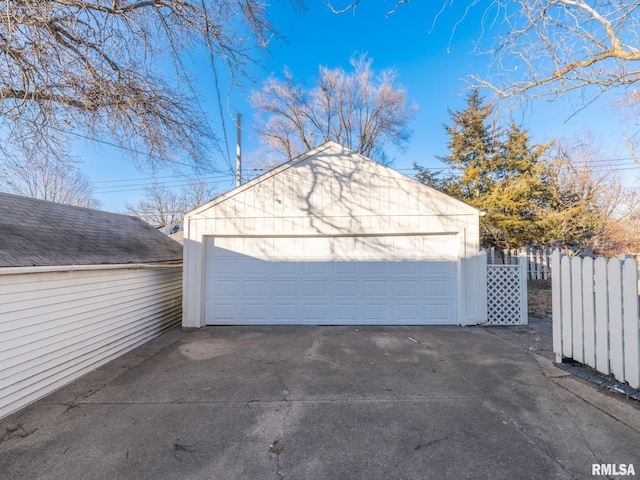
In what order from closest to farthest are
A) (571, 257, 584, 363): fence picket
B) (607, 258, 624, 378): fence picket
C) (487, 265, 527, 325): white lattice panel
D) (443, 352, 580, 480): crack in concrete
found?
(443, 352, 580, 480): crack in concrete
(607, 258, 624, 378): fence picket
(571, 257, 584, 363): fence picket
(487, 265, 527, 325): white lattice panel

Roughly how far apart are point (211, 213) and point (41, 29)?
382 cm

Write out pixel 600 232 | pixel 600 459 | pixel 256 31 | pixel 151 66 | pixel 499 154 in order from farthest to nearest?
pixel 499 154
pixel 600 232
pixel 151 66
pixel 256 31
pixel 600 459

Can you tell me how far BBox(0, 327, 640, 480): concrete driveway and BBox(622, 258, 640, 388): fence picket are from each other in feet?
1.17

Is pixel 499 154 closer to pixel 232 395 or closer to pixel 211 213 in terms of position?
pixel 211 213

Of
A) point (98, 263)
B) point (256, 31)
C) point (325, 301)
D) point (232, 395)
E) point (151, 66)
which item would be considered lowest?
point (232, 395)

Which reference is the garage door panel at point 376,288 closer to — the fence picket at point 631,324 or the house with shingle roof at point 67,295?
the fence picket at point 631,324

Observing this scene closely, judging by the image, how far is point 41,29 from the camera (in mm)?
4043

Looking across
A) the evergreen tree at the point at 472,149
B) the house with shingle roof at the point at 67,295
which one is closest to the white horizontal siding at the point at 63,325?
the house with shingle roof at the point at 67,295

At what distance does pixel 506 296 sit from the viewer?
6.24 m

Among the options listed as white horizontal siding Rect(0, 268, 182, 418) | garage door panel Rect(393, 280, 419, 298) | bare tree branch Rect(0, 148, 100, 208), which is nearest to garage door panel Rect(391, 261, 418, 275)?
garage door panel Rect(393, 280, 419, 298)

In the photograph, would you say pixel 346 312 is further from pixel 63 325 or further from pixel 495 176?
pixel 495 176

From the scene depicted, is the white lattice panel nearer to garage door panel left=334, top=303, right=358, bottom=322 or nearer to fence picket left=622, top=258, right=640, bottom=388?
garage door panel left=334, top=303, right=358, bottom=322

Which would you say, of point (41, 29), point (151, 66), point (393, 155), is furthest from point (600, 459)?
point (393, 155)

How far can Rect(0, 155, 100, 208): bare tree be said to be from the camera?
5.44 meters
